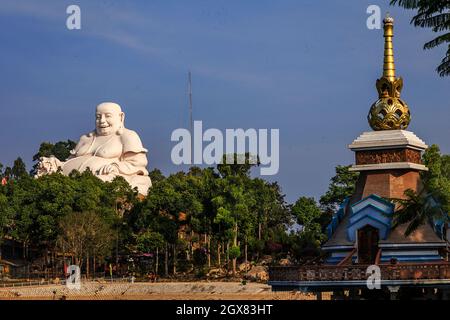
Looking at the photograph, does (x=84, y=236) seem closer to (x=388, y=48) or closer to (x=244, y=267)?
(x=244, y=267)

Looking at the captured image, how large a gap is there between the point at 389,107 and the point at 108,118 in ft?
177

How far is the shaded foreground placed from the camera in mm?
54750

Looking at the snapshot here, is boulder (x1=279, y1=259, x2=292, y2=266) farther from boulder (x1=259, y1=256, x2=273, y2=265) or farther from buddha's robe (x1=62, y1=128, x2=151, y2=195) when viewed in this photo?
buddha's robe (x1=62, y1=128, x2=151, y2=195)

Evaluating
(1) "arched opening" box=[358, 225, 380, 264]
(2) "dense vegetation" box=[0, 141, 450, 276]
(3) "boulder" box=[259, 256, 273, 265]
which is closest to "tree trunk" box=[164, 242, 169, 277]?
(2) "dense vegetation" box=[0, 141, 450, 276]

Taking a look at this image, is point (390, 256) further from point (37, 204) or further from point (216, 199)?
point (37, 204)

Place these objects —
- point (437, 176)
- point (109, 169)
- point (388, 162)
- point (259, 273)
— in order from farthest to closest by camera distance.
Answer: point (109, 169)
point (259, 273)
point (437, 176)
point (388, 162)

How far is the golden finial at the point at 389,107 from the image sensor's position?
38.2 metres

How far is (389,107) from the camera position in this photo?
38.3 meters

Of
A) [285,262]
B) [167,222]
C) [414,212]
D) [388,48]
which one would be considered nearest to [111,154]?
[167,222]

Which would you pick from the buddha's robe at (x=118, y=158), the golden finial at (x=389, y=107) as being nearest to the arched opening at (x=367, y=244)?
the golden finial at (x=389, y=107)

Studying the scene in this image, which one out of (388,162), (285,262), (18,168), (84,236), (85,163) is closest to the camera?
(388,162)

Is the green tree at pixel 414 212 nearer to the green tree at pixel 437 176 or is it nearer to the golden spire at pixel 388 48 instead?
the green tree at pixel 437 176

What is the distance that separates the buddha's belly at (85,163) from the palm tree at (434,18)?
192 feet

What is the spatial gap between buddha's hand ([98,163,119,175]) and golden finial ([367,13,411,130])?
160 feet
